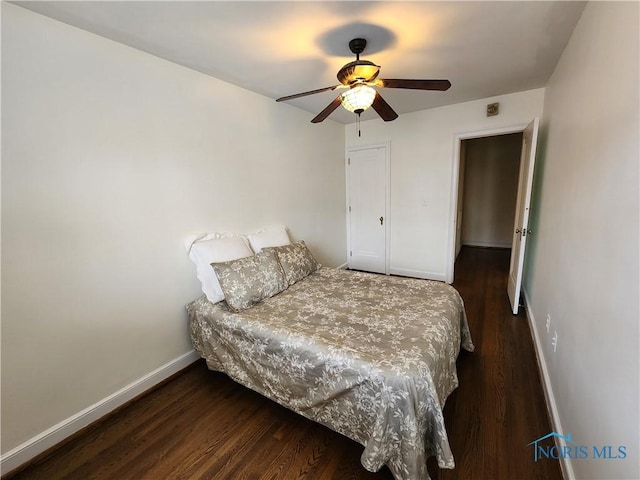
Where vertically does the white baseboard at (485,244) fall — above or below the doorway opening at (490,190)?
below

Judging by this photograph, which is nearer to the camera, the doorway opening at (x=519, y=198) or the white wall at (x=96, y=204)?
the white wall at (x=96, y=204)

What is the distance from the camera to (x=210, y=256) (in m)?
2.23

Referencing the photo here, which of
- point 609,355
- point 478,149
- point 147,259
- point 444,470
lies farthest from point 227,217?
point 478,149

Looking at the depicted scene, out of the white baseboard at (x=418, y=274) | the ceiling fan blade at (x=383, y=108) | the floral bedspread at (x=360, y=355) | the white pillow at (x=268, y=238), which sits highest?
the ceiling fan blade at (x=383, y=108)

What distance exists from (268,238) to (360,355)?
167cm

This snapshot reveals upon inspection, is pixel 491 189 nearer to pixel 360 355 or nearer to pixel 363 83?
pixel 363 83

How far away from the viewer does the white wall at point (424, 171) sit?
3.37 metres

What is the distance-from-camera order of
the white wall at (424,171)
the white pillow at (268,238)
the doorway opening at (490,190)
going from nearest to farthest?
1. the white pillow at (268,238)
2. the white wall at (424,171)
3. the doorway opening at (490,190)

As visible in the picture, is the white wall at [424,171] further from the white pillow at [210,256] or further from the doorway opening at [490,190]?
the white pillow at [210,256]

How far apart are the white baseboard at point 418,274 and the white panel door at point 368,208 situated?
0.61 ft

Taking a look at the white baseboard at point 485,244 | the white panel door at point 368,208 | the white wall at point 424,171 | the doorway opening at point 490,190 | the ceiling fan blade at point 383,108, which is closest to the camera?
the ceiling fan blade at point 383,108

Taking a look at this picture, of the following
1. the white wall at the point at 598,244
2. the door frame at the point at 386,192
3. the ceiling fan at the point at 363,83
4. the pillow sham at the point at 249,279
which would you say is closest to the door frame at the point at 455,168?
the door frame at the point at 386,192

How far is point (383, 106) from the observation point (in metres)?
1.92

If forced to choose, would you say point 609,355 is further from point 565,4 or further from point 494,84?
point 494,84
